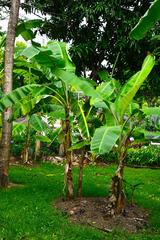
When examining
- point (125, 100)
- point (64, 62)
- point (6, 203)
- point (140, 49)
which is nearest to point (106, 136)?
point (125, 100)

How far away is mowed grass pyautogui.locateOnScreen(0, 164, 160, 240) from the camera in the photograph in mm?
8336

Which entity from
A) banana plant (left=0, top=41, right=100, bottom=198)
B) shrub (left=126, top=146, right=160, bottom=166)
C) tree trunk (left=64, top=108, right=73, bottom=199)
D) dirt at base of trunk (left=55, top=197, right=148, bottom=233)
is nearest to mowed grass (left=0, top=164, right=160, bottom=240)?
dirt at base of trunk (left=55, top=197, right=148, bottom=233)

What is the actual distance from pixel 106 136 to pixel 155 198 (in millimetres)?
4770

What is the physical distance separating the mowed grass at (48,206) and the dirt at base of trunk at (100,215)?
0.19m

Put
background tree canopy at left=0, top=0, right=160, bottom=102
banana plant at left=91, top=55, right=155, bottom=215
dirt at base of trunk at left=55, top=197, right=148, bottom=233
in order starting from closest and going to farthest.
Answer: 1. banana plant at left=91, top=55, right=155, bottom=215
2. dirt at base of trunk at left=55, top=197, right=148, bottom=233
3. background tree canopy at left=0, top=0, right=160, bottom=102

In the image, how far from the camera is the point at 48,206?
10227 mm

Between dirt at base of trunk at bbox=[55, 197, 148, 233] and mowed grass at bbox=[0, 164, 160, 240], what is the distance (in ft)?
0.63

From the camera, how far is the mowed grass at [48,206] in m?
8.34

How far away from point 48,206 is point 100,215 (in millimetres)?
1331

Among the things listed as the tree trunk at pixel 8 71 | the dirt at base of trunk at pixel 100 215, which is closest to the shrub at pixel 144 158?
the tree trunk at pixel 8 71

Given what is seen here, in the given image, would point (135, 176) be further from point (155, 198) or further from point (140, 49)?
point (140, 49)

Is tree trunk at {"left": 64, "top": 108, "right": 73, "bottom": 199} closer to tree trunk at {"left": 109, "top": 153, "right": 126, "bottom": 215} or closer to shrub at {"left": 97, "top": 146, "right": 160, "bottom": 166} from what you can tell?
tree trunk at {"left": 109, "top": 153, "right": 126, "bottom": 215}

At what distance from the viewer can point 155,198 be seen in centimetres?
1218

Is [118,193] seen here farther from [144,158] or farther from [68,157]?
[144,158]
